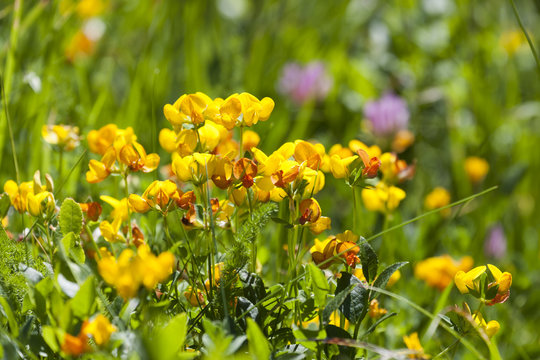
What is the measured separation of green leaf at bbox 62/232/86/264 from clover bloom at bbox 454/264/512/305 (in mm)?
429

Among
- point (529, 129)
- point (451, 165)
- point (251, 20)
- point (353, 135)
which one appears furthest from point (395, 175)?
point (251, 20)

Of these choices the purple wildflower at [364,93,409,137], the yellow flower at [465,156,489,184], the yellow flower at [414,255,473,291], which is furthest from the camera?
the purple wildflower at [364,93,409,137]

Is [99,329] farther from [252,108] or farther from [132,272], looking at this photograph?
[252,108]

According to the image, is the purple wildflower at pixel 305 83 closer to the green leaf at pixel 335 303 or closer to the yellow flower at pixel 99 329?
the green leaf at pixel 335 303

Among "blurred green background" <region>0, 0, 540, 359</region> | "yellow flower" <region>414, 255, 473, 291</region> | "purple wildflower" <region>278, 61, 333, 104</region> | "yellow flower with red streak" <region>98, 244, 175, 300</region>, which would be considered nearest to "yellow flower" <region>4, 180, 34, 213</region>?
"yellow flower with red streak" <region>98, 244, 175, 300</region>

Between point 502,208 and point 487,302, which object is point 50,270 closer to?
point 487,302

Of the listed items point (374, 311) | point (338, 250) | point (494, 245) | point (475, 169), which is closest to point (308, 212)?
point (338, 250)

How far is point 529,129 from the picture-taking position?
226cm

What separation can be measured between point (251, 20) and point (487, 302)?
205 centimetres

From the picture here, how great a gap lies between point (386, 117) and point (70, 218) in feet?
4.29

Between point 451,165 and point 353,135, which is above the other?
point 353,135

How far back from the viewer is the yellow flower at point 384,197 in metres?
0.97

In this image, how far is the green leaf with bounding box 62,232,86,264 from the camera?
696mm

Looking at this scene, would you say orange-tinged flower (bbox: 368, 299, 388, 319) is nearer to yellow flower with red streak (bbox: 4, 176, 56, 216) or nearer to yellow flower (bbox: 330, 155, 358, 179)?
yellow flower (bbox: 330, 155, 358, 179)
